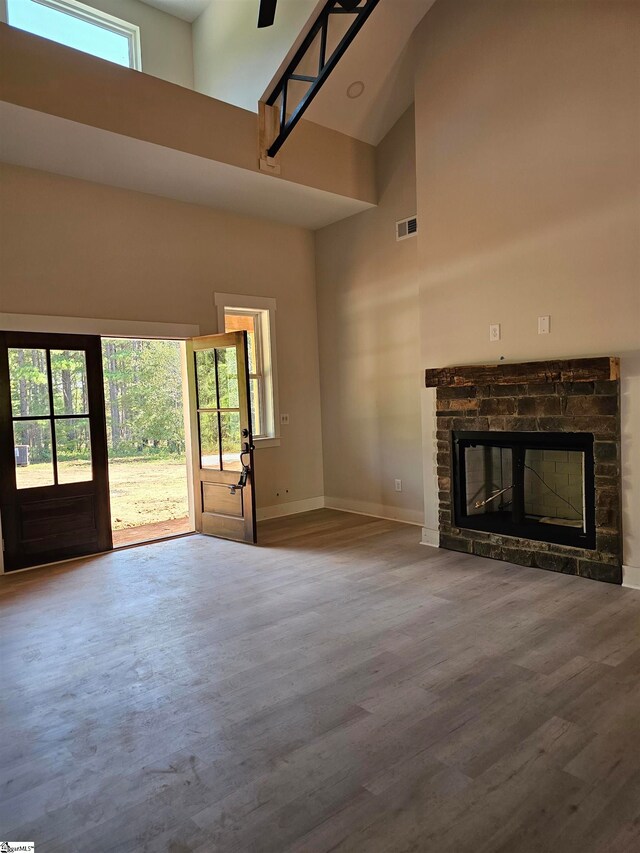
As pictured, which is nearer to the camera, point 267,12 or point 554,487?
point 267,12

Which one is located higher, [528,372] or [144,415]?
[528,372]

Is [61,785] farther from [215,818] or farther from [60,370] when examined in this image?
[60,370]

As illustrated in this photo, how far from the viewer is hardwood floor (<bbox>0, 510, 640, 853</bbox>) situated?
1.72 metres

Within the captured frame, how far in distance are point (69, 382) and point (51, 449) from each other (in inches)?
23.2

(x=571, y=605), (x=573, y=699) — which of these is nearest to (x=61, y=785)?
(x=573, y=699)

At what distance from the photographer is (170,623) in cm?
334

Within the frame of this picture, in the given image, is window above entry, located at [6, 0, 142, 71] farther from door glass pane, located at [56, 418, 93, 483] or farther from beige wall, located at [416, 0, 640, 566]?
door glass pane, located at [56, 418, 93, 483]

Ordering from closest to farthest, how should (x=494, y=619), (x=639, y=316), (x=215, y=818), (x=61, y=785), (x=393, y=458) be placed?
(x=215, y=818)
(x=61, y=785)
(x=494, y=619)
(x=639, y=316)
(x=393, y=458)

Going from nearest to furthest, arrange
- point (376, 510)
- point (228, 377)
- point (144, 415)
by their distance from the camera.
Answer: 1. point (228, 377)
2. point (376, 510)
3. point (144, 415)

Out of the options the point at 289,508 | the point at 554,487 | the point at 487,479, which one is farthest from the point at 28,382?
the point at 554,487

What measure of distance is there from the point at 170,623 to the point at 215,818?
1685 mm

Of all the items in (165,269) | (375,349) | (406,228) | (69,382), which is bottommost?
(69,382)

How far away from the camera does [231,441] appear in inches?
208

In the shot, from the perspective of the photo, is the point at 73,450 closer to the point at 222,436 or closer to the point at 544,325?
the point at 222,436
